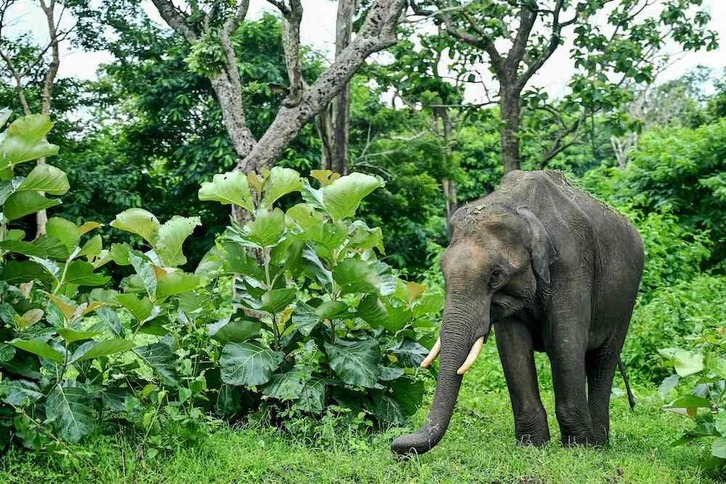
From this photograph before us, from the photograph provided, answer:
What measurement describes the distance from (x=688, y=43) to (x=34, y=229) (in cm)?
1227

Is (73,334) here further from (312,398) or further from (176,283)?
(312,398)

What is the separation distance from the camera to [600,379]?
714 centimetres

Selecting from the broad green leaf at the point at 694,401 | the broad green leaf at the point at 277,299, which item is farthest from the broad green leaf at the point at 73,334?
the broad green leaf at the point at 694,401

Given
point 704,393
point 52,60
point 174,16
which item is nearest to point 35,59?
point 52,60

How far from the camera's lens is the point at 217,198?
19.5ft

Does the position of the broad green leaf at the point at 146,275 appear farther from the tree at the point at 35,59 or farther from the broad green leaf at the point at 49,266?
the tree at the point at 35,59

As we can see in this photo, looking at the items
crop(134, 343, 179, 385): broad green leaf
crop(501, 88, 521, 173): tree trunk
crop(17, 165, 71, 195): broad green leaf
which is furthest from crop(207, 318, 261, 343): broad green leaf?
crop(501, 88, 521, 173): tree trunk

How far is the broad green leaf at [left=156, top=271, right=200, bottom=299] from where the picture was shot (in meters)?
5.18

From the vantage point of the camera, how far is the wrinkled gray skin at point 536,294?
17.9ft

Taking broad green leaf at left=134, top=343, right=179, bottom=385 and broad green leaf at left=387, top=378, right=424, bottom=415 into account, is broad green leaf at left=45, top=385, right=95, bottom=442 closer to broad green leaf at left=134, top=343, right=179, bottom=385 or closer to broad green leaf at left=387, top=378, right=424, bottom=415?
broad green leaf at left=134, top=343, right=179, bottom=385

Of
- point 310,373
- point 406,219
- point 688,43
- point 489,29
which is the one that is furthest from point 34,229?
point 310,373

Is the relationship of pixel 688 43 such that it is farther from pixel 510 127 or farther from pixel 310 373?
pixel 310 373

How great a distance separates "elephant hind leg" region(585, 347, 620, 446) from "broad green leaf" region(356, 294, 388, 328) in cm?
196

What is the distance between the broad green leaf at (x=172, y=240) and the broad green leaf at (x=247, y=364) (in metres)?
0.64
